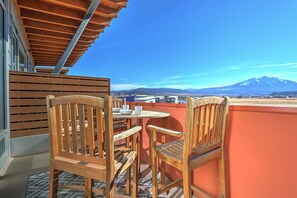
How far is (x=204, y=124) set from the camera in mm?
1244

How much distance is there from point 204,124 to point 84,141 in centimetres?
81

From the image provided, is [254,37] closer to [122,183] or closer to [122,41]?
Answer: [122,183]

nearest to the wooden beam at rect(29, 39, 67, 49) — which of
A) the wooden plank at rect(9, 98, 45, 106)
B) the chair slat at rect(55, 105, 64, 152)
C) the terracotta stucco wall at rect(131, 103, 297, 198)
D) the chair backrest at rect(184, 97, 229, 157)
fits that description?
the wooden plank at rect(9, 98, 45, 106)

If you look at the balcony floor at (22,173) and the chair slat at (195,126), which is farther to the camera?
the balcony floor at (22,173)

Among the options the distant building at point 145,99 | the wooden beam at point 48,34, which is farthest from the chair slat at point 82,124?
the wooden beam at point 48,34

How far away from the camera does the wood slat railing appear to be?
9.63 ft

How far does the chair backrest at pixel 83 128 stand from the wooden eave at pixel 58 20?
→ 288 centimetres

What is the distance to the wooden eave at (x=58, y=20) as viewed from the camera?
3.36 meters

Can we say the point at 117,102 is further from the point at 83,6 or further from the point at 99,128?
the point at 83,6

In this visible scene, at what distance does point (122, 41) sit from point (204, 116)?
32.5ft

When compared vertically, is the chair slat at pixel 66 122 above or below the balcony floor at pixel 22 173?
above

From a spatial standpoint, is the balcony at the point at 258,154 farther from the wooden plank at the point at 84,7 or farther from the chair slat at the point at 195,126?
the wooden plank at the point at 84,7

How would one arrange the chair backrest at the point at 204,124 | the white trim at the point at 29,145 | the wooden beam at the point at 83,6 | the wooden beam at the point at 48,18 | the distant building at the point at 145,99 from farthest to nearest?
the wooden beam at the point at 48,18 < the wooden beam at the point at 83,6 < the white trim at the point at 29,145 < the distant building at the point at 145,99 < the chair backrest at the point at 204,124

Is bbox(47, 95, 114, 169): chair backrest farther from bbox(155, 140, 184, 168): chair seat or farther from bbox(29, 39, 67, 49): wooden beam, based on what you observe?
bbox(29, 39, 67, 49): wooden beam
